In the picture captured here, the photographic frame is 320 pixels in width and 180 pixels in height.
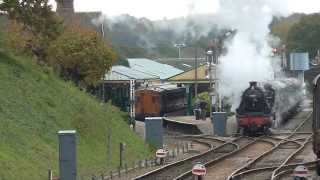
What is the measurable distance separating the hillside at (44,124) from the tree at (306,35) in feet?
298

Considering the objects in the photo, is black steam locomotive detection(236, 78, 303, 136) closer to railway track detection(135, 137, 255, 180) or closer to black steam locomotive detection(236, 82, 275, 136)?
black steam locomotive detection(236, 82, 275, 136)

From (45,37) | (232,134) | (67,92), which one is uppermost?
(45,37)

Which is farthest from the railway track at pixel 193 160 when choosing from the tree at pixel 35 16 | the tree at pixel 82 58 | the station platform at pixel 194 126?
the tree at pixel 82 58

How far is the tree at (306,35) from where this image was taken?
122 meters

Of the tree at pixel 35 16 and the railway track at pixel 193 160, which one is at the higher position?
the tree at pixel 35 16

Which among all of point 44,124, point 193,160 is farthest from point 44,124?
point 193,160

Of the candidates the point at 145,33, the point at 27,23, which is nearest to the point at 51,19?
the point at 27,23

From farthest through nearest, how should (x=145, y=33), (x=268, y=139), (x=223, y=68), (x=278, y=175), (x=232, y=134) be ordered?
(x=145, y=33), (x=223, y=68), (x=232, y=134), (x=268, y=139), (x=278, y=175)

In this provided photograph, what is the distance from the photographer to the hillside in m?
22.3

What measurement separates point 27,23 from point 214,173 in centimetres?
1156

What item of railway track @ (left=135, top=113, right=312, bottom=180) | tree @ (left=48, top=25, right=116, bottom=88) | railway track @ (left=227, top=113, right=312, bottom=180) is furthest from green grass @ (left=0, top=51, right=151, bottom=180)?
tree @ (left=48, top=25, right=116, bottom=88)

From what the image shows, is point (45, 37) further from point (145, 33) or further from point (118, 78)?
point (145, 33)

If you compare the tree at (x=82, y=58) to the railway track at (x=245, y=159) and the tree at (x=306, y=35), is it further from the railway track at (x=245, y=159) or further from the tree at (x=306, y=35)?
the tree at (x=306, y=35)

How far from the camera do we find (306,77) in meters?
100
